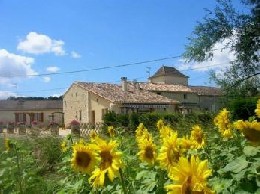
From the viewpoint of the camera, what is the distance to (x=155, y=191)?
3.11 meters

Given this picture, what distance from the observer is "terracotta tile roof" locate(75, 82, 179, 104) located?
1875 inches

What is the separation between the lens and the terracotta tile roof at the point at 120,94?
156 feet

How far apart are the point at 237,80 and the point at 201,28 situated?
298 cm

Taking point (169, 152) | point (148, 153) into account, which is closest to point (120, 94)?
point (148, 153)

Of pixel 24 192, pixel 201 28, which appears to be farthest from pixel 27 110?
pixel 24 192

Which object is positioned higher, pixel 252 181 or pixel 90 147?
pixel 90 147

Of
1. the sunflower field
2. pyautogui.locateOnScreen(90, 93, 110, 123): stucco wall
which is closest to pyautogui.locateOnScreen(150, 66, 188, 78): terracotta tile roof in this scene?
pyautogui.locateOnScreen(90, 93, 110, 123): stucco wall

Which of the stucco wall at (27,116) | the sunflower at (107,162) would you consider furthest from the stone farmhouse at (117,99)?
the sunflower at (107,162)

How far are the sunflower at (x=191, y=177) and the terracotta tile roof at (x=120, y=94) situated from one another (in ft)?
146

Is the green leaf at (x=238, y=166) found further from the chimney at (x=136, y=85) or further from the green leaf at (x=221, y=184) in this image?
the chimney at (x=136, y=85)

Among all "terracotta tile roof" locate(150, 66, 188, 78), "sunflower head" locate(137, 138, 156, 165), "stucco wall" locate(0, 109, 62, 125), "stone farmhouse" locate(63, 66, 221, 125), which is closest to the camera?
"sunflower head" locate(137, 138, 156, 165)

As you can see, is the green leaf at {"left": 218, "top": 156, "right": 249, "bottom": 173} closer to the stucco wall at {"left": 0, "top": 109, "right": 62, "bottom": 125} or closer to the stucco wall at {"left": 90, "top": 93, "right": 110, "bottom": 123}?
the stucco wall at {"left": 90, "top": 93, "right": 110, "bottom": 123}

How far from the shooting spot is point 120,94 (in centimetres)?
4906

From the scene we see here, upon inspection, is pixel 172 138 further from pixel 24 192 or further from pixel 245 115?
pixel 245 115
